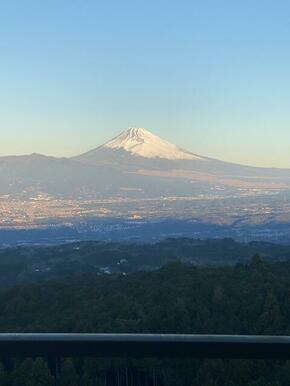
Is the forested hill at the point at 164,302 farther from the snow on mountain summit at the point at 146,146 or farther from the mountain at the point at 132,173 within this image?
the snow on mountain summit at the point at 146,146

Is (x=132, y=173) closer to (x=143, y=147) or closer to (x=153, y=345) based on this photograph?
(x=143, y=147)

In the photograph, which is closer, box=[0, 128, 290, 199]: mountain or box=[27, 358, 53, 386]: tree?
box=[27, 358, 53, 386]: tree

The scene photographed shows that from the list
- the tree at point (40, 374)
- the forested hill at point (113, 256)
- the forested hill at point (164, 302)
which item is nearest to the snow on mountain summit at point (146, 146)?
the forested hill at point (113, 256)

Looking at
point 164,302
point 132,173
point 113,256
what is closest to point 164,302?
point 164,302

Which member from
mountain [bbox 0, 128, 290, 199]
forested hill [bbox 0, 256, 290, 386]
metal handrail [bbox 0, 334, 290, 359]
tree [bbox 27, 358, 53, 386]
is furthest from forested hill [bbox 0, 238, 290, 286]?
mountain [bbox 0, 128, 290, 199]

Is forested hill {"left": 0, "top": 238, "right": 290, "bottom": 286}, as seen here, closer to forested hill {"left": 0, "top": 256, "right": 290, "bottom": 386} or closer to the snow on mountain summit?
forested hill {"left": 0, "top": 256, "right": 290, "bottom": 386}

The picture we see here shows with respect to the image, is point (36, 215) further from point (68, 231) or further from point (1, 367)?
point (1, 367)
